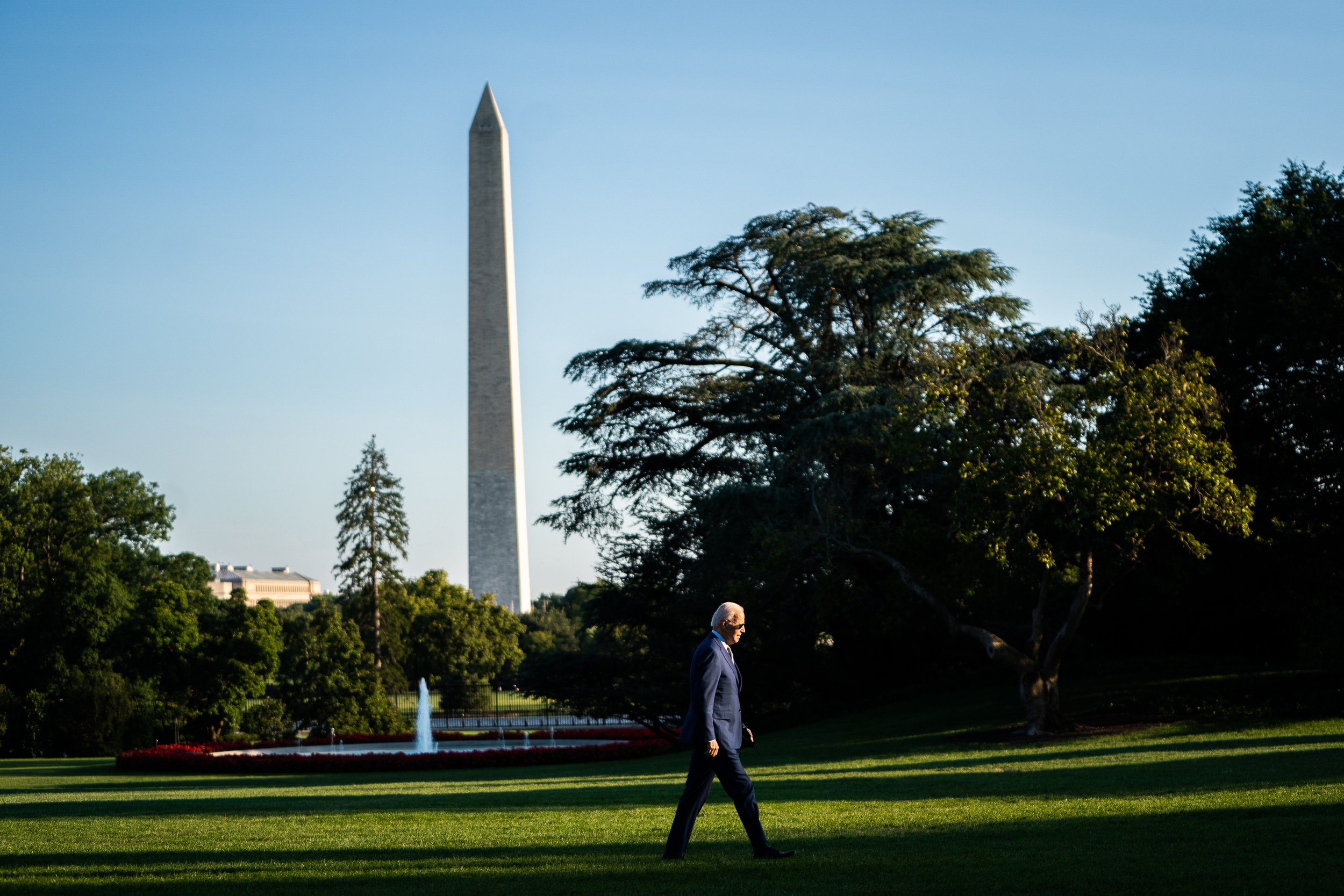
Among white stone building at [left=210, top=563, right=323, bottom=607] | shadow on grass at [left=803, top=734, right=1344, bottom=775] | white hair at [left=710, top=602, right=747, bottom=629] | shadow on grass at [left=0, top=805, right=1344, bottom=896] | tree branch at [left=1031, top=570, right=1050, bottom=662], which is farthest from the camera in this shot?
white stone building at [left=210, top=563, right=323, bottom=607]

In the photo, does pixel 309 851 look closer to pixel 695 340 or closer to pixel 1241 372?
pixel 1241 372

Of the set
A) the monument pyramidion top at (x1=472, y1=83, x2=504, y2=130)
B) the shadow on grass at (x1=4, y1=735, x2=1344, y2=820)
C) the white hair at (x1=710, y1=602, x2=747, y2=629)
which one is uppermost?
the monument pyramidion top at (x1=472, y1=83, x2=504, y2=130)

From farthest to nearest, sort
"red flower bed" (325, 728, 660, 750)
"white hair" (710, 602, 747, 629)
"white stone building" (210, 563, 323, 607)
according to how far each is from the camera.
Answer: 1. "white stone building" (210, 563, 323, 607)
2. "red flower bed" (325, 728, 660, 750)
3. "white hair" (710, 602, 747, 629)

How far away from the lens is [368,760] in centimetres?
2261

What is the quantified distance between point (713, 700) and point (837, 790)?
659 centimetres

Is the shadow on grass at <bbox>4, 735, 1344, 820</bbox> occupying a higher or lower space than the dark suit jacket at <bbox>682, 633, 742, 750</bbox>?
lower

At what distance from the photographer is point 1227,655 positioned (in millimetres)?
29109

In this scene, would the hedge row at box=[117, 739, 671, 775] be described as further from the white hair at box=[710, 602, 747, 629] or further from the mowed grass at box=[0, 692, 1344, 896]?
the white hair at box=[710, 602, 747, 629]

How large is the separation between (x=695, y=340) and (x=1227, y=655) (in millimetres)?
14907

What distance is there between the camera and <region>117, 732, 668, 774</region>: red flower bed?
73.6ft

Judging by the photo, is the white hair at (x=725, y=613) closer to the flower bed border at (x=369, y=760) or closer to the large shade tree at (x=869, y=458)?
the large shade tree at (x=869, y=458)

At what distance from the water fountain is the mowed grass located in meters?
10.6

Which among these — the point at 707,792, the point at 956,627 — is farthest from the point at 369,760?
the point at 707,792

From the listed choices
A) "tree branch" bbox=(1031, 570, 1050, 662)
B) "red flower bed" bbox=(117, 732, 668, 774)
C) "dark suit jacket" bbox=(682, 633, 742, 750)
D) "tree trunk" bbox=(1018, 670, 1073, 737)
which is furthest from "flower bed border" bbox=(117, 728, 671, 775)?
"dark suit jacket" bbox=(682, 633, 742, 750)
